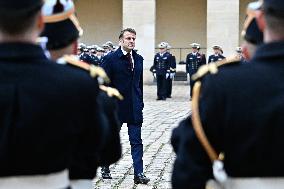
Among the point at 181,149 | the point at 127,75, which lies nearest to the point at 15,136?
the point at 181,149

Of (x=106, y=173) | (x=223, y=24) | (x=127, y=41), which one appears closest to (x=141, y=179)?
(x=106, y=173)

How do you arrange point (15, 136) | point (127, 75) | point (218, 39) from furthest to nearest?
1. point (218, 39)
2. point (127, 75)
3. point (15, 136)

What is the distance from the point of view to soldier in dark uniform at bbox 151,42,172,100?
977 inches

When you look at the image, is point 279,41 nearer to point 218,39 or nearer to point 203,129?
point 203,129

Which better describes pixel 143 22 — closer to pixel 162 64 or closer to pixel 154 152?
pixel 162 64

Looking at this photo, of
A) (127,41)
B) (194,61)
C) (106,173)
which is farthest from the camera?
(194,61)

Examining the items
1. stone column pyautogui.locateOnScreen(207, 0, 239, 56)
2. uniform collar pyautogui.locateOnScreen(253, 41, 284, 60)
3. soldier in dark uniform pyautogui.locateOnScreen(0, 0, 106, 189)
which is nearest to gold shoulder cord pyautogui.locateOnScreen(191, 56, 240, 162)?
uniform collar pyautogui.locateOnScreen(253, 41, 284, 60)

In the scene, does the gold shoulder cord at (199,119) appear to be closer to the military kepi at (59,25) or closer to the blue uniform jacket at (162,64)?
the military kepi at (59,25)

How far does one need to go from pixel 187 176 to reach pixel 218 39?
30982 mm

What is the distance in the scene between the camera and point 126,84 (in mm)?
8953

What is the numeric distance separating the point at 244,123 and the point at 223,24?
3139cm

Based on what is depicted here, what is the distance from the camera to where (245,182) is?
3.19 metres

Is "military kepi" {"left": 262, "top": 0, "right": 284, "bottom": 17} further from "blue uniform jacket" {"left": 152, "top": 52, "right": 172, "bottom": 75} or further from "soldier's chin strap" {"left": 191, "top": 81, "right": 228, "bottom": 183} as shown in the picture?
"blue uniform jacket" {"left": 152, "top": 52, "right": 172, "bottom": 75}

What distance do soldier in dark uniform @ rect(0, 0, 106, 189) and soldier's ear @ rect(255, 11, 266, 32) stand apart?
3.07 feet
